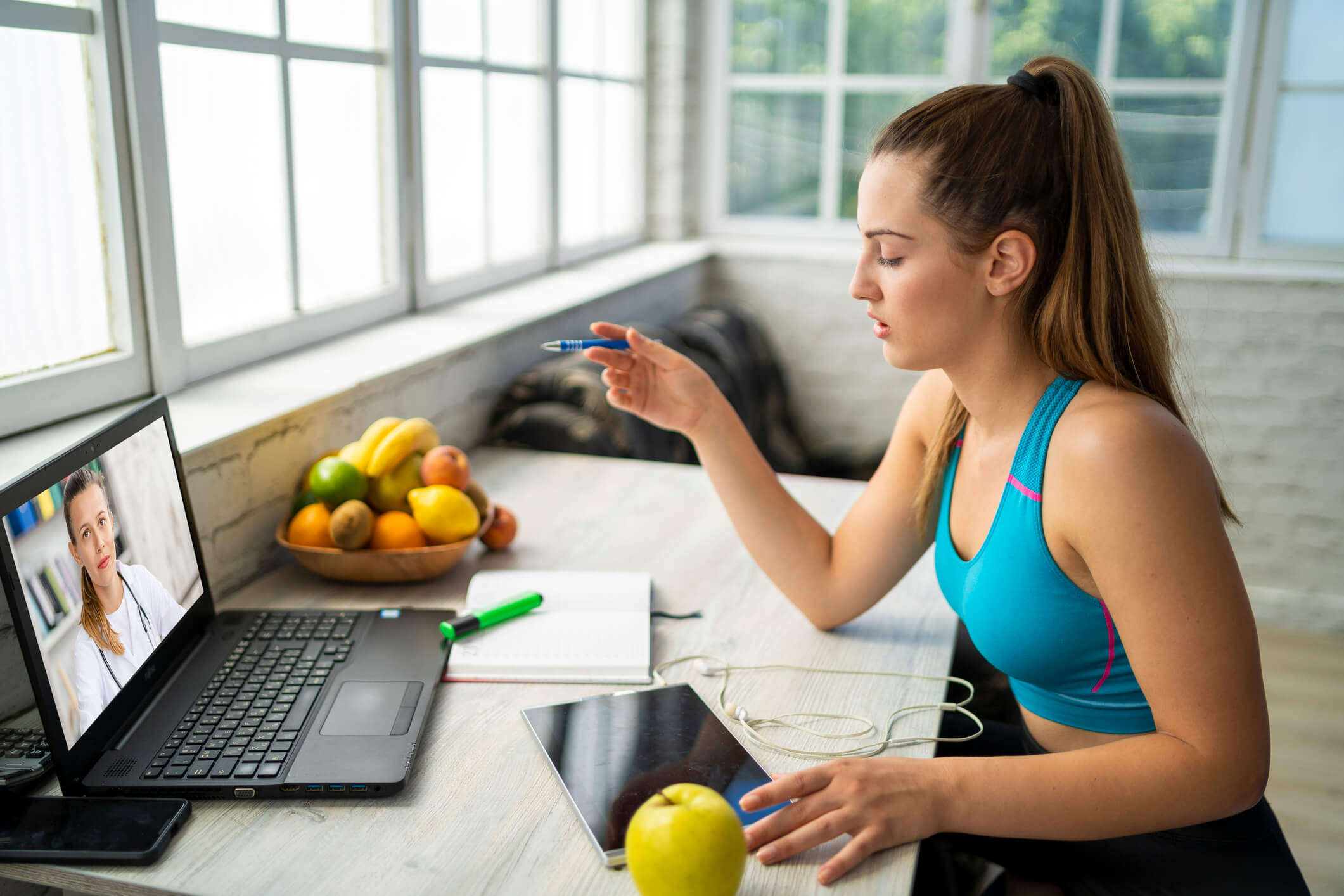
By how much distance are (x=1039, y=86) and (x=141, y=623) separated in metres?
1.03

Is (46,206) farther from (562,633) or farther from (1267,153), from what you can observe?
(1267,153)

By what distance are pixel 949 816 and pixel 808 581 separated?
1.40 feet

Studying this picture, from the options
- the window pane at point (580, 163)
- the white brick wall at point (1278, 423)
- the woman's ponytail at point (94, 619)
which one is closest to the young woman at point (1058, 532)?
the woman's ponytail at point (94, 619)

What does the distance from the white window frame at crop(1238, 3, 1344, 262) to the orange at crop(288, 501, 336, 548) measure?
3035mm

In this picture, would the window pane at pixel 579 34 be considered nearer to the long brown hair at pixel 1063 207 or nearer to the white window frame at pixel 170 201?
the white window frame at pixel 170 201

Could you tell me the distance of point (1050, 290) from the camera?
105 centimetres

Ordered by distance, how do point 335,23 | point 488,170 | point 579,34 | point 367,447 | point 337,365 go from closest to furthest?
1. point 367,447
2. point 337,365
3. point 335,23
4. point 488,170
5. point 579,34

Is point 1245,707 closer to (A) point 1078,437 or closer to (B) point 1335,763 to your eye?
(A) point 1078,437

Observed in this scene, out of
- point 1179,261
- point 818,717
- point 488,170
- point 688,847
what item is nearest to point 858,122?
point 1179,261

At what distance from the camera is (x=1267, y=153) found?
3.23m

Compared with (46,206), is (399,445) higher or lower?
lower

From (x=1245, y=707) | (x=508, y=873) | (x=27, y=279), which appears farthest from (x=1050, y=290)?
(x=27, y=279)

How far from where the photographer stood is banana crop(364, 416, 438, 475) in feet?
4.68

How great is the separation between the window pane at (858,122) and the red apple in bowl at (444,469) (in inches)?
94.7
